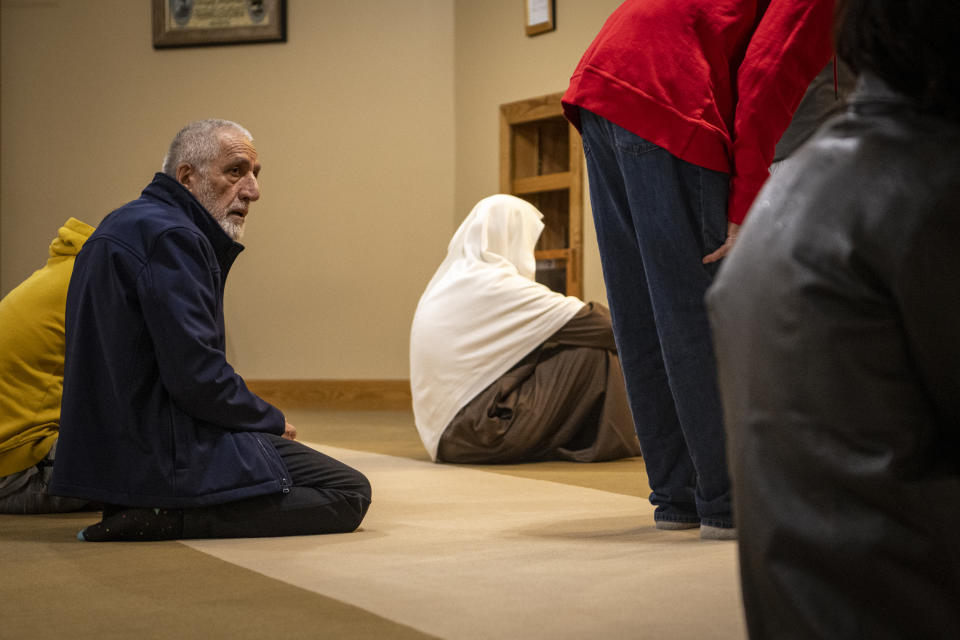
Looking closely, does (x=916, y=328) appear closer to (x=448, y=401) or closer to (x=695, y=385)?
(x=695, y=385)

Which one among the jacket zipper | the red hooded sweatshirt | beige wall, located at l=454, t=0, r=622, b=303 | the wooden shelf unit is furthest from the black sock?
the wooden shelf unit

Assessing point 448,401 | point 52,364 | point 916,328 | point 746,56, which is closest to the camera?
point 916,328

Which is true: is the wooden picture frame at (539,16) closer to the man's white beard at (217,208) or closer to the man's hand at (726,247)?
the man's white beard at (217,208)

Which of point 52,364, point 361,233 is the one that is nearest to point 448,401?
point 52,364

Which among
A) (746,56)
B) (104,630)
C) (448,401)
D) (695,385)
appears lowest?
(448,401)

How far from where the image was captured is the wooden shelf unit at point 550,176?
23.2 feet

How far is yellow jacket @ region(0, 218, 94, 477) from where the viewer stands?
3207 millimetres

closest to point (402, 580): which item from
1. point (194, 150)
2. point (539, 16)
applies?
point (194, 150)

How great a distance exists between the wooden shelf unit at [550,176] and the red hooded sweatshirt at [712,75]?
4493mm

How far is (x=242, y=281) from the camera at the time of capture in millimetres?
8266

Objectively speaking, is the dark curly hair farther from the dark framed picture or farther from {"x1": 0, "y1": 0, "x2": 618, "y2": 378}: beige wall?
the dark framed picture

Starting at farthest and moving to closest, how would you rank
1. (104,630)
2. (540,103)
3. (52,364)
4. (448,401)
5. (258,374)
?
(258,374)
(540,103)
(448,401)
(52,364)
(104,630)

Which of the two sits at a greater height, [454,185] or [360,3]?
[360,3]

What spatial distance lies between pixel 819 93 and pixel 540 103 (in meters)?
4.98
